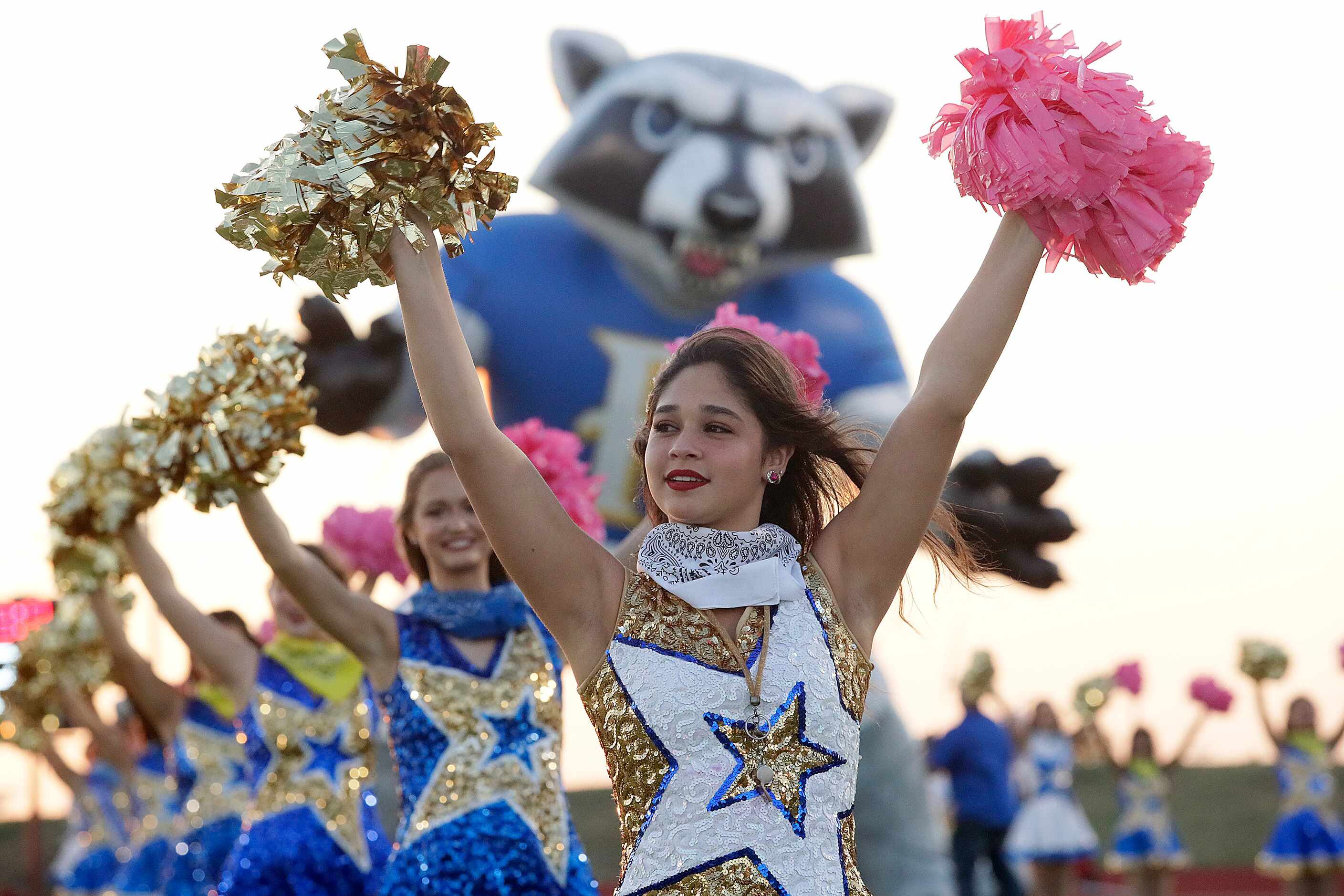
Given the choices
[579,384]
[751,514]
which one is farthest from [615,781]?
[579,384]

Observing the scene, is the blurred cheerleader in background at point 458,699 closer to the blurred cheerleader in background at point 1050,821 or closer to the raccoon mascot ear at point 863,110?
the raccoon mascot ear at point 863,110

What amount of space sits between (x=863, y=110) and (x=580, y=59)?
52.0 inches

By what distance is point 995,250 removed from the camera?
2443 millimetres

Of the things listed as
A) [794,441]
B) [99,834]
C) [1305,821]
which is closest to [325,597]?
[794,441]

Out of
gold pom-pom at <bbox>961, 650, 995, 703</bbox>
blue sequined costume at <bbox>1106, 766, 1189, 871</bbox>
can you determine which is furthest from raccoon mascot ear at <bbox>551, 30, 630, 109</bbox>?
blue sequined costume at <bbox>1106, 766, 1189, 871</bbox>

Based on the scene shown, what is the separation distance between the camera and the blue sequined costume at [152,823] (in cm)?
898

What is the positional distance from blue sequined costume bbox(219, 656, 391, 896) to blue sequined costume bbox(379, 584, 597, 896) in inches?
36.1

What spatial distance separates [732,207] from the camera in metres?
7.16

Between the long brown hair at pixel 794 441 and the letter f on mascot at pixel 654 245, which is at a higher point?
the letter f on mascot at pixel 654 245

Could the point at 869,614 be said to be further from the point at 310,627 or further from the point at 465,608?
the point at 310,627

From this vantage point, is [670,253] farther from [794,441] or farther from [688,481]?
[688,481]

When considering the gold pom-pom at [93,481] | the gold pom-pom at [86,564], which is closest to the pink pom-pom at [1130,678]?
the gold pom-pom at [86,564]

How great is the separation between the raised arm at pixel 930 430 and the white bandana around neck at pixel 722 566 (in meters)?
0.10

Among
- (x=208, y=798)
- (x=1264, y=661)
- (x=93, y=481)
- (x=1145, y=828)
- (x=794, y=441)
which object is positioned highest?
(x=93, y=481)
